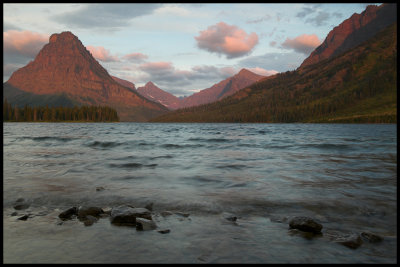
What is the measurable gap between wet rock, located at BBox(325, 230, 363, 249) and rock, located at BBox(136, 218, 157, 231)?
4.63 m

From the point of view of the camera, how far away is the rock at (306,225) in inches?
278

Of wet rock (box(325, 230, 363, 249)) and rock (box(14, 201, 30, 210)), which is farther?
rock (box(14, 201, 30, 210))

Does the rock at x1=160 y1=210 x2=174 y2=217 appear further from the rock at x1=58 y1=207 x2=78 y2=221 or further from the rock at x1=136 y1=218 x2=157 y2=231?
the rock at x1=58 y1=207 x2=78 y2=221

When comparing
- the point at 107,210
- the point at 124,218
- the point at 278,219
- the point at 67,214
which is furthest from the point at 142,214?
the point at 278,219

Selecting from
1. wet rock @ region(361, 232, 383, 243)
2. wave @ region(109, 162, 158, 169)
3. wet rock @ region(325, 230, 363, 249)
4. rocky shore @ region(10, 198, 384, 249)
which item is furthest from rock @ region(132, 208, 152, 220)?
wave @ region(109, 162, 158, 169)

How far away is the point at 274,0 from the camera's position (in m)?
11.5

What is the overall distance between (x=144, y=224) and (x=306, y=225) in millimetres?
4383

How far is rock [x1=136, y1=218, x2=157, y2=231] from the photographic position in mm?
7121

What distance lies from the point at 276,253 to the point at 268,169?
12.5m

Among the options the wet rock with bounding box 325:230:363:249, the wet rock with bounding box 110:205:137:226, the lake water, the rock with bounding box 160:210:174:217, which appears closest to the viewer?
the lake water

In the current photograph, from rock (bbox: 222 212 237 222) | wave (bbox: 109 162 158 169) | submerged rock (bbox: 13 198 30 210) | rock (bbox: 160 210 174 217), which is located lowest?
wave (bbox: 109 162 158 169)

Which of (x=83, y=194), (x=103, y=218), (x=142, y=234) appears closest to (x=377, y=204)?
(x=142, y=234)

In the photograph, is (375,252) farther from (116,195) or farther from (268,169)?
(268,169)

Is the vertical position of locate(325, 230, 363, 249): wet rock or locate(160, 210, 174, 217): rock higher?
locate(325, 230, 363, 249): wet rock
